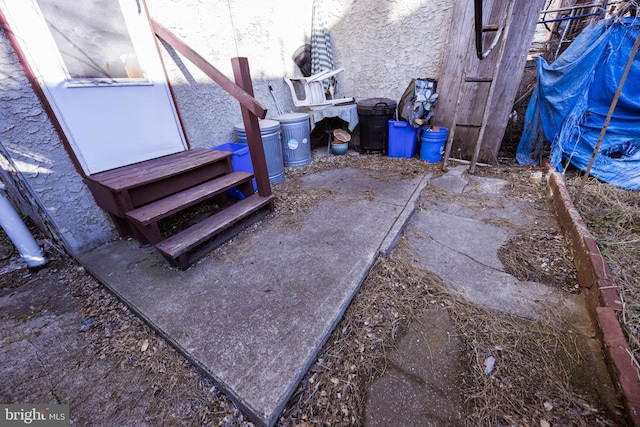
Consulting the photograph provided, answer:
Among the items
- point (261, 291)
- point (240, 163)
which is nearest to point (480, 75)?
point (240, 163)

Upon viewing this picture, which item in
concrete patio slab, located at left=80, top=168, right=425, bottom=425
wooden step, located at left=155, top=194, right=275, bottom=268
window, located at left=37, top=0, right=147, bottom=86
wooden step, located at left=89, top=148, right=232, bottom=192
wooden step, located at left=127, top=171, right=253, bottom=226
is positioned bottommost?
concrete patio slab, located at left=80, top=168, right=425, bottom=425

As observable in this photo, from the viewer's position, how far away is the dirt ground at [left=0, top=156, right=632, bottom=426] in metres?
1.14

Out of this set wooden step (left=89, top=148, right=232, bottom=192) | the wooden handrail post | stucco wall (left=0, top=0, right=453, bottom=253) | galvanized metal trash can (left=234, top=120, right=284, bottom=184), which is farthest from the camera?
galvanized metal trash can (left=234, top=120, right=284, bottom=184)

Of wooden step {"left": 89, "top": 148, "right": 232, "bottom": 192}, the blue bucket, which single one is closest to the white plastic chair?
the blue bucket

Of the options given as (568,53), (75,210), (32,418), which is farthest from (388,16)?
(32,418)

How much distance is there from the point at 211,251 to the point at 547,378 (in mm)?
2256

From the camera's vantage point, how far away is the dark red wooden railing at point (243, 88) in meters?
1.93

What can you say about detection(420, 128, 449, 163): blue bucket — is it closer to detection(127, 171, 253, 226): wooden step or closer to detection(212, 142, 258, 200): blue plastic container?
detection(212, 142, 258, 200): blue plastic container

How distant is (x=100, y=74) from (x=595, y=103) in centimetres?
533

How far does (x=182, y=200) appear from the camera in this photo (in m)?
2.05

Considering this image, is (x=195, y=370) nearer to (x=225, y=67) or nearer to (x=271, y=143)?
(x=271, y=143)

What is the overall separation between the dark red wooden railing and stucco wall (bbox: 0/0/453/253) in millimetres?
346

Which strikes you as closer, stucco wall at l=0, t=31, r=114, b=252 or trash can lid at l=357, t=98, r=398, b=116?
stucco wall at l=0, t=31, r=114, b=252

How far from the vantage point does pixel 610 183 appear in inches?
113
